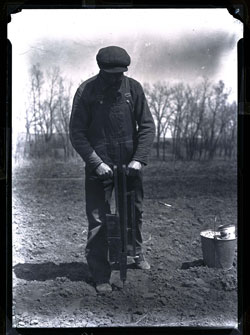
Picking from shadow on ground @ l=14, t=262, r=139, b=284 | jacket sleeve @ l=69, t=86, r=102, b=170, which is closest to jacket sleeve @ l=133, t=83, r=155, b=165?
jacket sleeve @ l=69, t=86, r=102, b=170

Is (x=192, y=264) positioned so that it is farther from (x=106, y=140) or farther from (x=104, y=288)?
(x=106, y=140)

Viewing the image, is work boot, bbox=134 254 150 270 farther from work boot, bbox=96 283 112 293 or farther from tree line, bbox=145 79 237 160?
tree line, bbox=145 79 237 160

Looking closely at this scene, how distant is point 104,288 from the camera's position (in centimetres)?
318

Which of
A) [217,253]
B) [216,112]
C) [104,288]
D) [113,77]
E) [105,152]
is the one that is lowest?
[104,288]

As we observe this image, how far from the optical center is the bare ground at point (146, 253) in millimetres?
3172

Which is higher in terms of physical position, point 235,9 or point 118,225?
point 235,9

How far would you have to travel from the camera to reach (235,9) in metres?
3.14

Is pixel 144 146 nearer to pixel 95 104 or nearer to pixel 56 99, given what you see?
pixel 95 104

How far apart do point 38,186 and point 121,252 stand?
0.65m

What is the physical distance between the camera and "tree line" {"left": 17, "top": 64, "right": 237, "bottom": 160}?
3170 mm

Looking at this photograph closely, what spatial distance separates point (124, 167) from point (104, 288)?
0.75m

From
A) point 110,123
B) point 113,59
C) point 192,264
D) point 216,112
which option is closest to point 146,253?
point 192,264

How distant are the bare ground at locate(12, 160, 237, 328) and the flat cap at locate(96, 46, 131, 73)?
1.99ft
